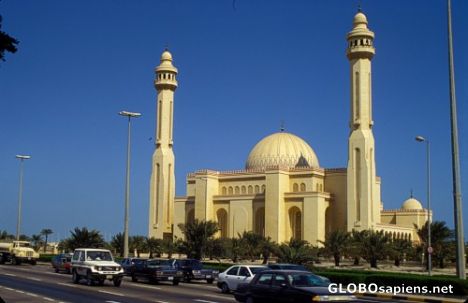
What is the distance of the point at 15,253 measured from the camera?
44062mm

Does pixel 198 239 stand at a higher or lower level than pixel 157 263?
higher

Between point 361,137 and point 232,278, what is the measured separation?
36.8 m

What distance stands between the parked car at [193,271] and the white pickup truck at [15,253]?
17744 millimetres

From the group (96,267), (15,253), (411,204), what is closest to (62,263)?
(15,253)

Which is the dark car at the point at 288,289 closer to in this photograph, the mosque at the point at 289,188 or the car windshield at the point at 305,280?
the car windshield at the point at 305,280

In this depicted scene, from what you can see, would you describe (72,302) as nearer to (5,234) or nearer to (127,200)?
(127,200)

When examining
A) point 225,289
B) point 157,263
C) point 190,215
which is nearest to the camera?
point 225,289

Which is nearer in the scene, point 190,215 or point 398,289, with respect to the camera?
point 398,289

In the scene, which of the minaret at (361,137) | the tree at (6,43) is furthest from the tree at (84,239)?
the tree at (6,43)

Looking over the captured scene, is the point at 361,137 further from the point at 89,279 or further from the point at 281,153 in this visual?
the point at 89,279

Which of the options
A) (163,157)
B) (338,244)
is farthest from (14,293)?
(163,157)

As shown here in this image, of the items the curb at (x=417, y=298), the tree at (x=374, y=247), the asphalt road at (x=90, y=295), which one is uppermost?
the tree at (x=374, y=247)

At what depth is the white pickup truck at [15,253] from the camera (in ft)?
145

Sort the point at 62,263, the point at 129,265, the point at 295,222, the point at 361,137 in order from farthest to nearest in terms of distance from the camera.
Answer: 1. the point at 295,222
2. the point at 361,137
3. the point at 62,263
4. the point at 129,265
